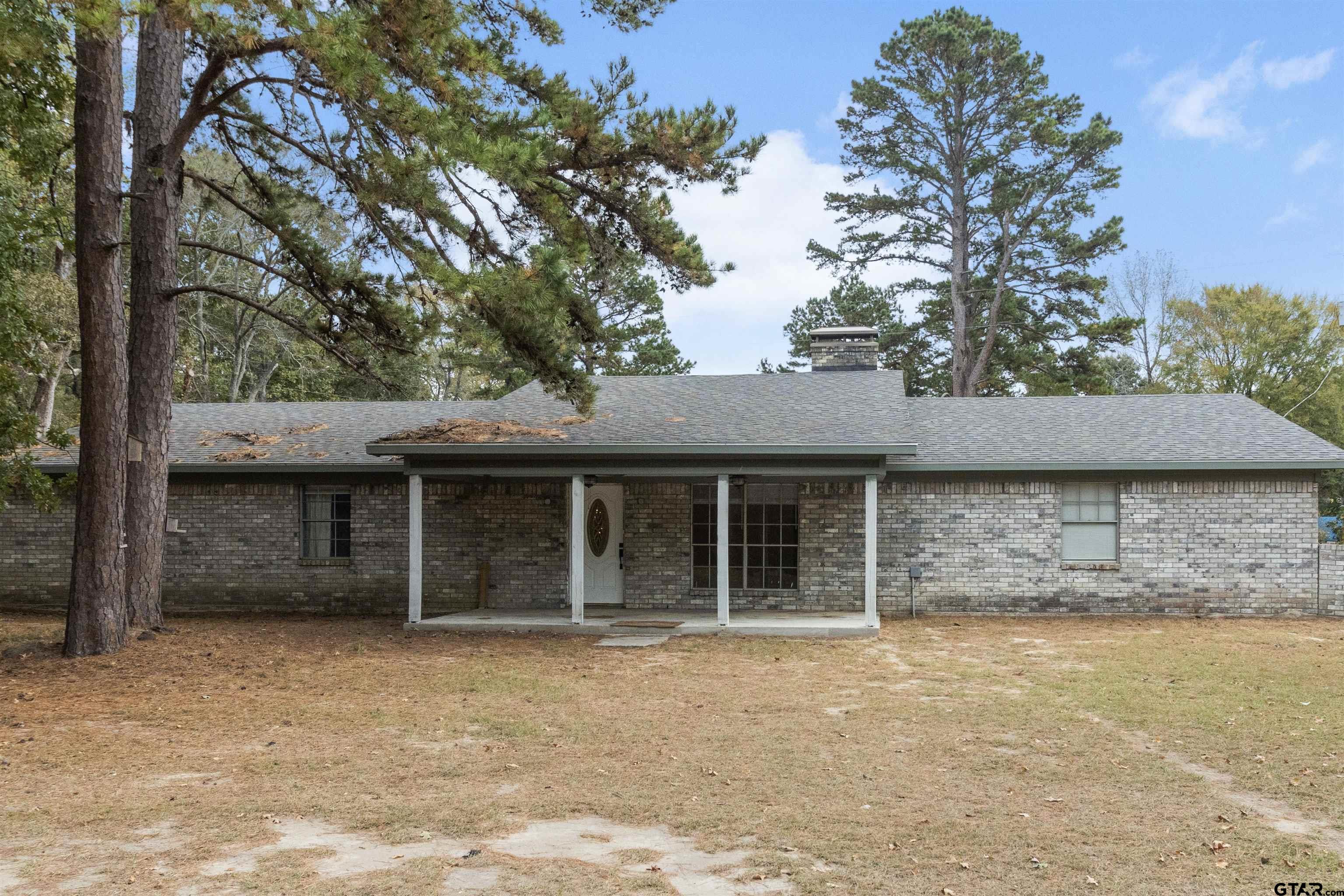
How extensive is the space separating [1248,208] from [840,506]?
1944 cm

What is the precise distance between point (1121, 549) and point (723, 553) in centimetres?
585

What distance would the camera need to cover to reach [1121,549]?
14570 millimetres

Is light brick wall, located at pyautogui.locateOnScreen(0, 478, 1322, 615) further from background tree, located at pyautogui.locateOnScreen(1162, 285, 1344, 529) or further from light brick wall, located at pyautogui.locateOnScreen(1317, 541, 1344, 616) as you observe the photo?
background tree, located at pyautogui.locateOnScreen(1162, 285, 1344, 529)

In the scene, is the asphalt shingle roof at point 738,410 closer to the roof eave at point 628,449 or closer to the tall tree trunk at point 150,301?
the roof eave at point 628,449

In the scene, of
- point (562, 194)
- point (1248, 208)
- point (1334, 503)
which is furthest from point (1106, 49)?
point (562, 194)

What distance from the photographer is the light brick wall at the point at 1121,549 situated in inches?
568

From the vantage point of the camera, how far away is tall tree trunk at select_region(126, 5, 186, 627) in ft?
38.1

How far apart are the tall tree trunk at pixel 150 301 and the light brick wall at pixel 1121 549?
9412 mm

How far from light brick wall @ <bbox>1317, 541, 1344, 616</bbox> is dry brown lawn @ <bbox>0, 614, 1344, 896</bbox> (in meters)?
3.55

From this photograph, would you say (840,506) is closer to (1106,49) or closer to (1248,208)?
(1106,49)

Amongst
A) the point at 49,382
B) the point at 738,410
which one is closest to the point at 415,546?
the point at 738,410

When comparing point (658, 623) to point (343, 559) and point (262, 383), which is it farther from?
point (262, 383)

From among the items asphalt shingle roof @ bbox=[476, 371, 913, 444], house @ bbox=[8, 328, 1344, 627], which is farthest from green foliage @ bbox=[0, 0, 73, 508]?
asphalt shingle roof @ bbox=[476, 371, 913, 444]

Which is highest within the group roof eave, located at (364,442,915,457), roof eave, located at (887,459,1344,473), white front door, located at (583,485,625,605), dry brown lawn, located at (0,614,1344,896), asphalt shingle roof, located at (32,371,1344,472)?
asphalt shingle roof, located at (32,371,1344,472)
